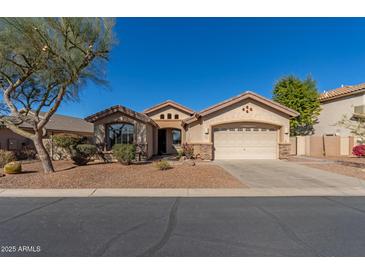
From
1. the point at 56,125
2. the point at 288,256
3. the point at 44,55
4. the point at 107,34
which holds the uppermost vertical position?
the point at 107,34

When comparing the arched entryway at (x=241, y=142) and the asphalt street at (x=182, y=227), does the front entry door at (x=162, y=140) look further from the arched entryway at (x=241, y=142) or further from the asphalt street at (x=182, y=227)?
the asphalt street at (x=182, y=227)

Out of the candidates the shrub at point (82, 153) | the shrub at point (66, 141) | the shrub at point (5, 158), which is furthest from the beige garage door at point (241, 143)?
the shrub at point (5, 158)

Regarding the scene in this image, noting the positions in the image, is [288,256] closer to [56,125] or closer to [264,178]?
[264,178]

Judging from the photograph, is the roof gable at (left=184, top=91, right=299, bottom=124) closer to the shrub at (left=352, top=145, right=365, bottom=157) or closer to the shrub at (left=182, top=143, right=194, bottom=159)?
the shrub at (left=182, top=143, right=194, bottom=159)

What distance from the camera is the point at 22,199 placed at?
235 inches

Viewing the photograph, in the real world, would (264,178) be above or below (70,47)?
below

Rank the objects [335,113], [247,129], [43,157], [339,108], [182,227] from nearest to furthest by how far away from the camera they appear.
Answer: [182,227] < [43,157] < [247,129] < [339,108] < [335,113]

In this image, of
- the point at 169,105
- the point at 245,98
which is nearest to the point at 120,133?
the point at 169,105

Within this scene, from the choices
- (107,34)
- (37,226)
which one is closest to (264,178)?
(37,226)

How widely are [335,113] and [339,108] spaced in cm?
56

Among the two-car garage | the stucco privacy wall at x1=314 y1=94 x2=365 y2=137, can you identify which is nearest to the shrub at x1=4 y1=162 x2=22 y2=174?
the two-car garage

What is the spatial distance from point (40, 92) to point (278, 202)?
14352mm

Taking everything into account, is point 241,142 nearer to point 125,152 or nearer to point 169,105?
point 125,152

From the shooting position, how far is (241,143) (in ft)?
49.0
